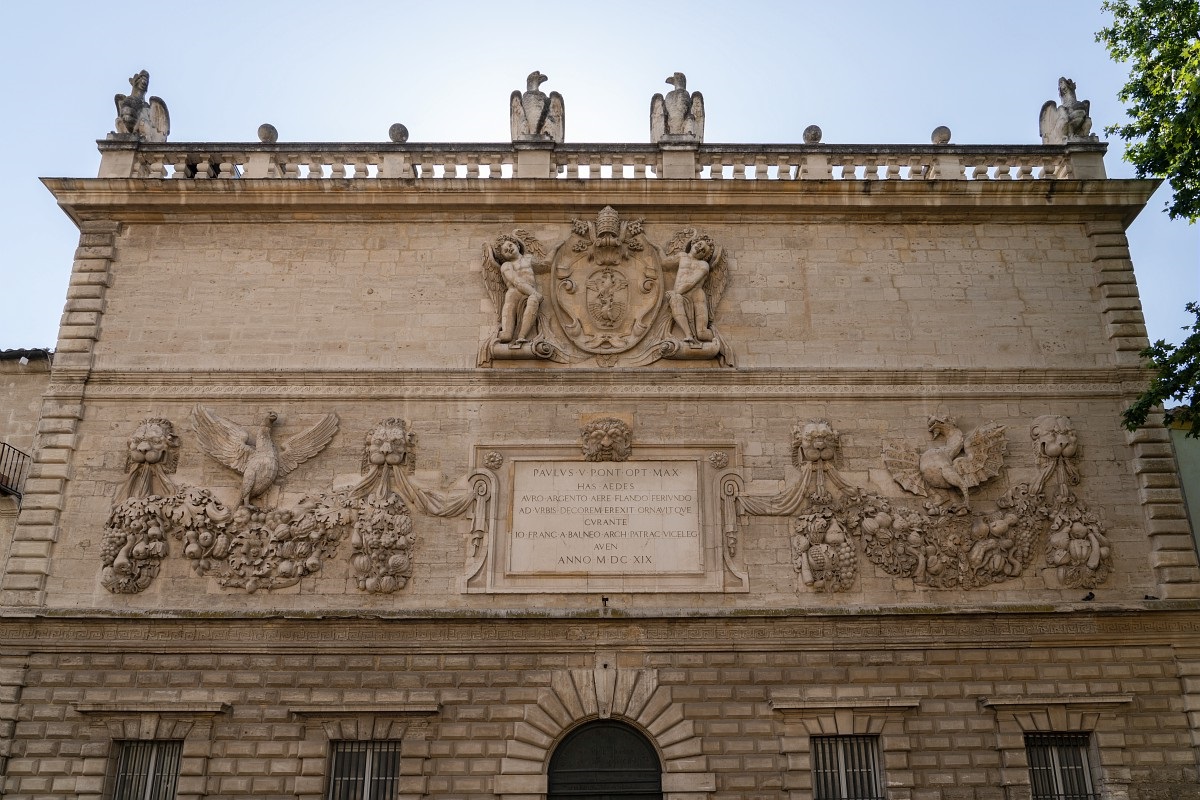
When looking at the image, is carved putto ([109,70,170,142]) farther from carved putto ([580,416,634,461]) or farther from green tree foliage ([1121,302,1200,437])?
green tree foliage ([1121,302,1200,437])

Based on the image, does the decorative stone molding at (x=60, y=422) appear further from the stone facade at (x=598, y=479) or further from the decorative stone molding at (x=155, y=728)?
the decorative stone molding at (x=155, y=728)

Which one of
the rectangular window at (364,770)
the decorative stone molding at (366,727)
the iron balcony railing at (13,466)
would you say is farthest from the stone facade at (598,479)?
the iron balcony railing at (13,466)

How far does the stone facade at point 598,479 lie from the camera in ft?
38.6

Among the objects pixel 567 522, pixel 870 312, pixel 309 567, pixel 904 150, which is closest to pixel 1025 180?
pixel 904 150

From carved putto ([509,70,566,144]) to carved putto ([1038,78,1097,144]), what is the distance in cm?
694

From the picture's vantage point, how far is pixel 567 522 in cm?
1255

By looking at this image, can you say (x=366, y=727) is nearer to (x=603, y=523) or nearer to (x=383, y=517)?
(x=383, y=517)

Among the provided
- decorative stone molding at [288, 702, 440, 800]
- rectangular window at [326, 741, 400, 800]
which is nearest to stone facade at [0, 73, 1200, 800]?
decorative stone molding at [288, 702, 440, 800]

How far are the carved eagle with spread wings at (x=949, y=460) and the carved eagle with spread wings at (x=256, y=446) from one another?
6.92 m

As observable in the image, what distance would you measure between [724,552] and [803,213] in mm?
4828

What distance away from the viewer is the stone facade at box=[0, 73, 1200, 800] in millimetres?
11766

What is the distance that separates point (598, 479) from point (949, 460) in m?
4.21

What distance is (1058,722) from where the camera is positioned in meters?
11.8

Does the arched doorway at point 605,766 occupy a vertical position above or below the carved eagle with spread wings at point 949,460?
below
